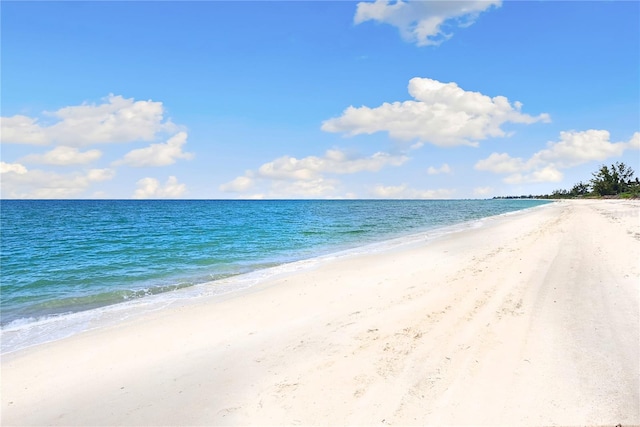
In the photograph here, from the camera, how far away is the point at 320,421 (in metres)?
4.44

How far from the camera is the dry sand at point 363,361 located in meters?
4.70

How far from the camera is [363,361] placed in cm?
593

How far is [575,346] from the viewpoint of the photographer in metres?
6.25

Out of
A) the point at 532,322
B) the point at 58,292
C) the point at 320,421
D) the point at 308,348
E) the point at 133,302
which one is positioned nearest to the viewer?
the point at 320,421

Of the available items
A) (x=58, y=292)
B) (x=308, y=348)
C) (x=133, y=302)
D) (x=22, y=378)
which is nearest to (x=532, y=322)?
(x=308, y=348)

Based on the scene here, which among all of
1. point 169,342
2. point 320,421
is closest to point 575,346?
point 320,421

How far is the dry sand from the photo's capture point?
470 cm

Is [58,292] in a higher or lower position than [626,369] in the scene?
higher

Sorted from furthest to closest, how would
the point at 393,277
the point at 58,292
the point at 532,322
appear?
the point at 58,292, the point at 393,277, the point at 532,322

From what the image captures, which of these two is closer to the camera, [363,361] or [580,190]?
[363,361]

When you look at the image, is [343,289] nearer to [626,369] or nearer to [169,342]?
[169,342]

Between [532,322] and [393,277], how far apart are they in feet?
17.4

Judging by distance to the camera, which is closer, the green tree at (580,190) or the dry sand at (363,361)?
the dry sand at (363,361)

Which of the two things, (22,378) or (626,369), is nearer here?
(626,369)
